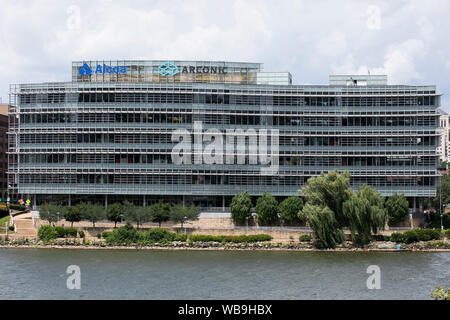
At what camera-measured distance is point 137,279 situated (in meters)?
74.9

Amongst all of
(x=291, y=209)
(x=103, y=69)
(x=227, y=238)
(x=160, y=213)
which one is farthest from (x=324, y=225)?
(x=103, y=69)

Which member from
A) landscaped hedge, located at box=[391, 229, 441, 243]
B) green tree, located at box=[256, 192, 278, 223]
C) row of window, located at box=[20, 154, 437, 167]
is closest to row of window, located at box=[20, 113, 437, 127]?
row of window, located at box=[20, 154, 437, 167]

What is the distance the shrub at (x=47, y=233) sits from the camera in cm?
11238

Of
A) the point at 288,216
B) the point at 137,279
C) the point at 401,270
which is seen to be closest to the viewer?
the point at 137,279

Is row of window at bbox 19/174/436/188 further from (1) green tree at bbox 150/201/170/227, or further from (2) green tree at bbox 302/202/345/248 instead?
(2) green tree at bbox 302/202/345/248

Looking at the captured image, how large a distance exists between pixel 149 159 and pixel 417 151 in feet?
192

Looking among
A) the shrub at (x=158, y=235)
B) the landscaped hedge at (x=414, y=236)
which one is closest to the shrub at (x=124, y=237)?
the shrub at (x=158, y=235)

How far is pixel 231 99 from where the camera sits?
434 feet

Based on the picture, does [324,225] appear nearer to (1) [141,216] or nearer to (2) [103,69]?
(1) [141,216]

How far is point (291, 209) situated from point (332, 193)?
1468 cm

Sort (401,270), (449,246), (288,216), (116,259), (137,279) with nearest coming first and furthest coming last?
(137,279) < (401,270) < (116,259) < (449,246) < (288,216)

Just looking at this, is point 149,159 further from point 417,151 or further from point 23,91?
point 417,151
